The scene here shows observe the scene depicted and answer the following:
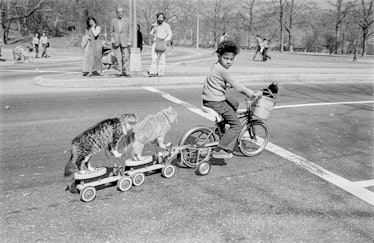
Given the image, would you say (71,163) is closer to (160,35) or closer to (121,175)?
(121,175)

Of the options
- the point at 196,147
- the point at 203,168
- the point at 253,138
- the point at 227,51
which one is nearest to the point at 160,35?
the point at 253,138

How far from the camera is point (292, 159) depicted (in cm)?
582

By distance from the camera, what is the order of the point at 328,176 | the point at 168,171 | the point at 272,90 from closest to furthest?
1. the point at 168,171
2. the point at 328,176
3. the point at 272,90

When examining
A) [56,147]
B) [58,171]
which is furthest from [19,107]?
[58,171]

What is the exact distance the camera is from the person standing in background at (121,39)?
530 inches

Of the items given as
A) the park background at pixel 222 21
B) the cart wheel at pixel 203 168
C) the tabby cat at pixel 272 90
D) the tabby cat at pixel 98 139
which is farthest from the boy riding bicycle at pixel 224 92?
the park background at pixel 222 21

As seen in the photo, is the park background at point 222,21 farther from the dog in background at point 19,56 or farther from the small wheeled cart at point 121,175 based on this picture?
the small wheeled cart at point 121,175

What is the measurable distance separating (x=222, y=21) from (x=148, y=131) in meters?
75.0

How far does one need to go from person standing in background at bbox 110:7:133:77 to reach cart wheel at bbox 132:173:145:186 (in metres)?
9.84

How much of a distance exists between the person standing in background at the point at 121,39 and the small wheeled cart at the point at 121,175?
31.0 ft

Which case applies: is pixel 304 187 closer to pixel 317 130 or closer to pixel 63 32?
pixel 317 130

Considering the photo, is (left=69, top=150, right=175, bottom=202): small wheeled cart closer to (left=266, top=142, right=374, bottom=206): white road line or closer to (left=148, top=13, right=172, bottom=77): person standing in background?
(left=266, top=142, right=374, bottom=206): white road line

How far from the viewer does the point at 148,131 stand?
4715mm

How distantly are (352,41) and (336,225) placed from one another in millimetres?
67994
